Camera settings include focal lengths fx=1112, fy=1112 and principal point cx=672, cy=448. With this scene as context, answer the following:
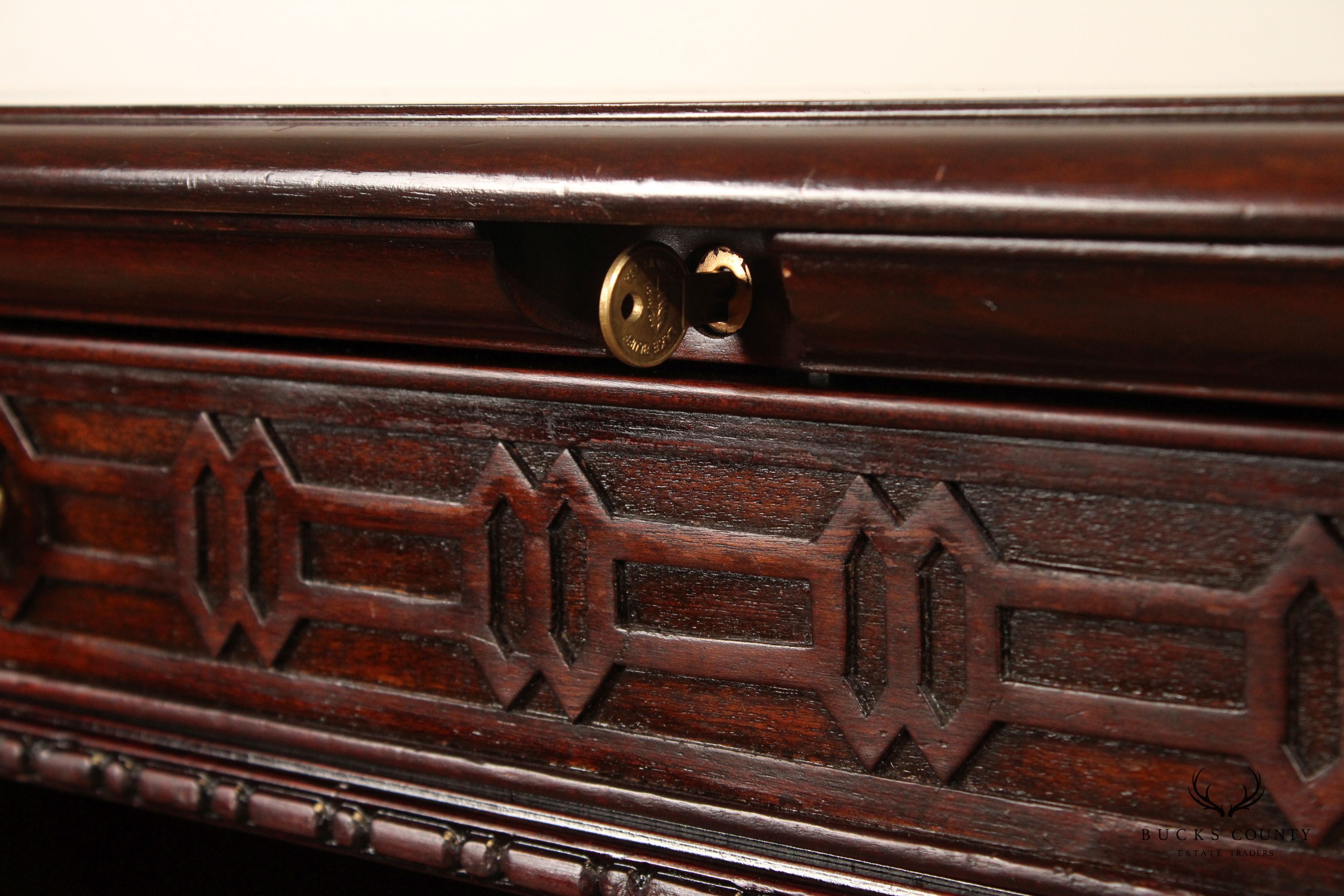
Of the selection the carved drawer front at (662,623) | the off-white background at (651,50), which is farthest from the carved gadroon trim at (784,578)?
the off-white background at (651,50)

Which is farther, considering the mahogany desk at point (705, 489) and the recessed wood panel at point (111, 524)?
the recessed wood panel at point (111, 524)

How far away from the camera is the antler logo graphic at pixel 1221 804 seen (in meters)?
0.39

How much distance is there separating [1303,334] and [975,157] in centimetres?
11

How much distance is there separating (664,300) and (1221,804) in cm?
27

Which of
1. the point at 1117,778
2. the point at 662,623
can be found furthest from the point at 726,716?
the point at 1117,778

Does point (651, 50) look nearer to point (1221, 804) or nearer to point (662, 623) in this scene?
point (662, 623)

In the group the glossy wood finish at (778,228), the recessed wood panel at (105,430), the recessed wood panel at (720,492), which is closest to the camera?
the glossy wood finish at (778,228)

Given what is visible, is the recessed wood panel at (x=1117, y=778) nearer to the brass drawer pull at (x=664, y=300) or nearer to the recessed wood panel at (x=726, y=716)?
the recessed wood panel at (x=726, y=716)

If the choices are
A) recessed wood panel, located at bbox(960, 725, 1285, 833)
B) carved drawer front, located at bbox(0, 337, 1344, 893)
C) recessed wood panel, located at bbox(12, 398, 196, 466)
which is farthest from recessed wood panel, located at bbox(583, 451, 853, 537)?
recessed wood panel, located at bbox(12, 398, 196, 466)

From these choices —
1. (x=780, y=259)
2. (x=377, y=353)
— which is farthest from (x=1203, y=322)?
(x=377, y=353)

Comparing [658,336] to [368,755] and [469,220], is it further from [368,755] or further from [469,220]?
[368,755]

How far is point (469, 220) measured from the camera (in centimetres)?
42

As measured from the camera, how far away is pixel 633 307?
1.35 ft

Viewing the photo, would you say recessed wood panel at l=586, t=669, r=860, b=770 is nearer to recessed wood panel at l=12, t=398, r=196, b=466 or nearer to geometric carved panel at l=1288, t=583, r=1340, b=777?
geometric carved panel at l=1288, t=583, r=1340, b=777
